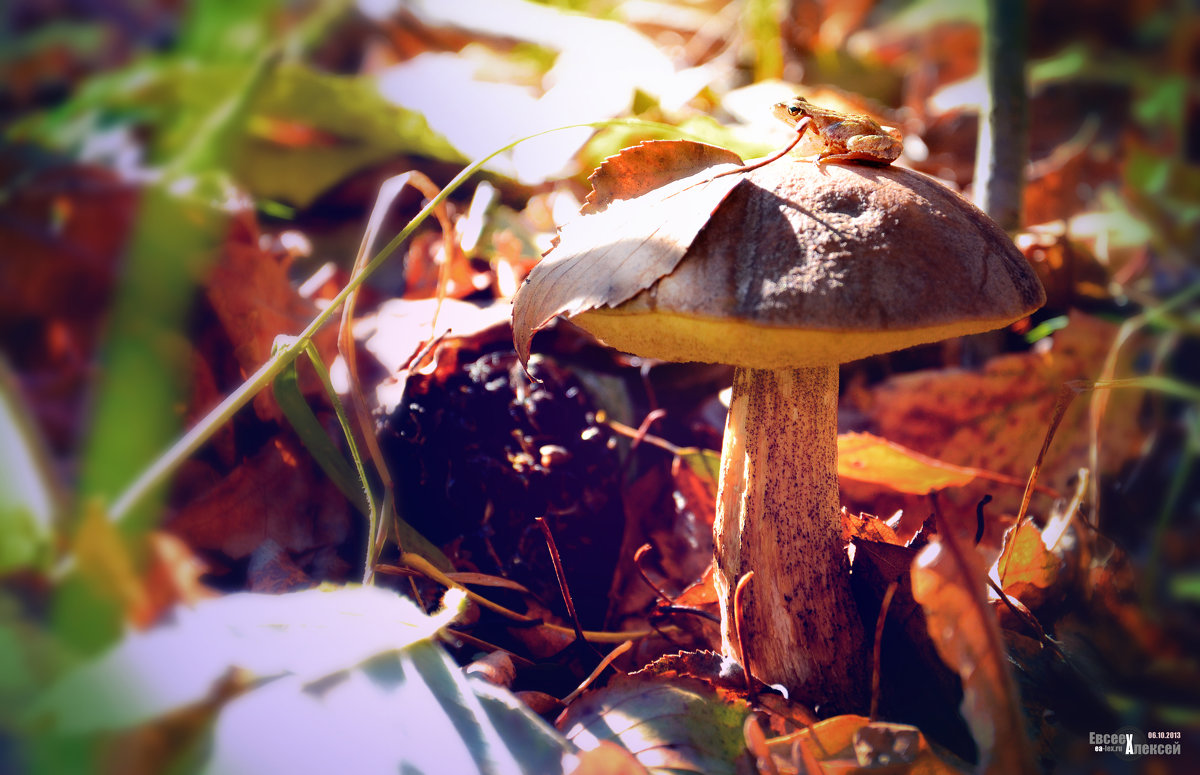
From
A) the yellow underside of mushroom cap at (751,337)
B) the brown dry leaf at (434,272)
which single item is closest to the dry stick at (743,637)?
the yellow underside of mushroom cap at (751,337)

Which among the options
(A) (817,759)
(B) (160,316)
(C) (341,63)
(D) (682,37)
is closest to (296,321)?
(B) (160,316)

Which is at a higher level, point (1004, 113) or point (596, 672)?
point (1004, 113)

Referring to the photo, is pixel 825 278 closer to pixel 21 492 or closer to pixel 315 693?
pixel 315 693

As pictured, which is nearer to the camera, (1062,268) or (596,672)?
(596,672)

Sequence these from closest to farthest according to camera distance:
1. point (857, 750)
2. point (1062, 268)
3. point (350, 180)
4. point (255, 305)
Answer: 1. point (857, 750)
2. point (255, 305)
3. point (1062, 268)
4. point (350, 180)

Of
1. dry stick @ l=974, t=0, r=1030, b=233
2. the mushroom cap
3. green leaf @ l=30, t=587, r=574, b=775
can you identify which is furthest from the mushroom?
dry stick @ l=974, t=0, r=1030, b=233

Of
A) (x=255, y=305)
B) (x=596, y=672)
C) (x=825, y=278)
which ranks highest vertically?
(x=825, y=278)

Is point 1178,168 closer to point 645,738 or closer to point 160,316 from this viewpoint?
point 645,738

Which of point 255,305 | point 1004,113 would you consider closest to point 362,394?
point 255,305
